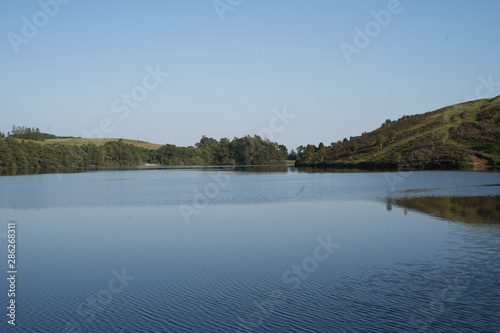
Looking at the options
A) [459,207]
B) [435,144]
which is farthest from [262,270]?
[435,144]

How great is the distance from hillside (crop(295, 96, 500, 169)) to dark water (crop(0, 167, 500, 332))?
72296 millimetres

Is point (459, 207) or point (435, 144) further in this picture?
point (435, 144)

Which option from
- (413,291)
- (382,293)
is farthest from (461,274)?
(382,293)

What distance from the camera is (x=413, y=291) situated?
14695mm

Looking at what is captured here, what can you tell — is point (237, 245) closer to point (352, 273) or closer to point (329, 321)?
point (352, 273)

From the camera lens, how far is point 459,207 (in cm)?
3572

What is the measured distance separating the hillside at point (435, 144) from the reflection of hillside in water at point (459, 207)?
6286 centimetres

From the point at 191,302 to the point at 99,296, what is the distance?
361 centimetres

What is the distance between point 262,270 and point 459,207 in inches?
975

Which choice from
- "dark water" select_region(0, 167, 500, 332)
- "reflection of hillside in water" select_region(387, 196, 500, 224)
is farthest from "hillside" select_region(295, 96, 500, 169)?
"dark water" select_region(0, 167, 500, 332)

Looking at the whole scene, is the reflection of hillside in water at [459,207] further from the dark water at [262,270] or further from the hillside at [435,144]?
the hillside at [435,144]

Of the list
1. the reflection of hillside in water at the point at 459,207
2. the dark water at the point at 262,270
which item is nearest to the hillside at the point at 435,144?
the reflection of hillside in water at the point at 459,207

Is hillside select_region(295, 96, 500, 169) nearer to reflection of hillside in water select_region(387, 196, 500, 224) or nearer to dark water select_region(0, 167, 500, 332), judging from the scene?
reflection of hillside in water select_region(387, 196, 500, 224)

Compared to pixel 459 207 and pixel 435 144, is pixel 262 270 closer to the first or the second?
pixel 459 207
